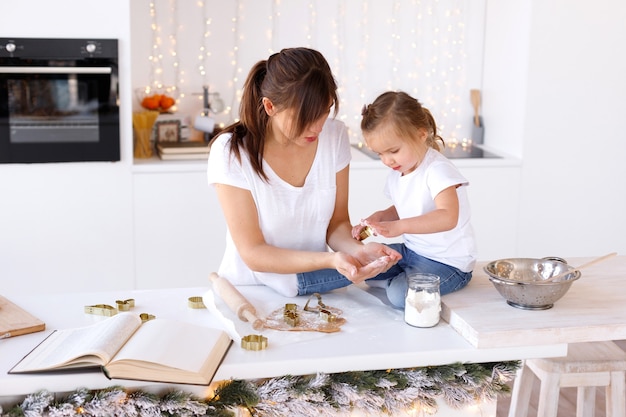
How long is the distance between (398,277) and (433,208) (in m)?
0.23

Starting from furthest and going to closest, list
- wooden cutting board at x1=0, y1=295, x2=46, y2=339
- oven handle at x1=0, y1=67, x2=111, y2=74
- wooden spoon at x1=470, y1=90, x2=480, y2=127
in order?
wooden spoon at x1=470, y1=90, x2=480, y2=127, oven handle at x1=0, y1=67, x2=111, y2=74, wooden cutting board at x1=0, y1=295, x2=46, y2=339

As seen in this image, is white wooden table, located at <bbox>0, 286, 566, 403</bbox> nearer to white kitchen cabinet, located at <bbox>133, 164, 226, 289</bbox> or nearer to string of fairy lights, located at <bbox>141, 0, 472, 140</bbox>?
white kitchen cabinet, located at <bbox>133, 164, 226, 289</bbox>

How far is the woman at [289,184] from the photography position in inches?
85.9

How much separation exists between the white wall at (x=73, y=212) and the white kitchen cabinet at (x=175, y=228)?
59mm

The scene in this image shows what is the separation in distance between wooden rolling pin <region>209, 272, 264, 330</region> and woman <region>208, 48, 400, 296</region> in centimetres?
11

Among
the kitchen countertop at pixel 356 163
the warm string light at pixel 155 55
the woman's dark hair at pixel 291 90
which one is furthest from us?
the warm string light at pixel 155 55

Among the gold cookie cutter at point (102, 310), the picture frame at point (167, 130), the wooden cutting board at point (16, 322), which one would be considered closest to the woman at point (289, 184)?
the gold cookie cutter at point (102, 310)

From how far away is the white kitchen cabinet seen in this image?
362 cm

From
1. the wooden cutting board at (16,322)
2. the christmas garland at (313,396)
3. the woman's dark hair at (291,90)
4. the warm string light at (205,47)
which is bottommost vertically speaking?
the christmas garland at (313,396)

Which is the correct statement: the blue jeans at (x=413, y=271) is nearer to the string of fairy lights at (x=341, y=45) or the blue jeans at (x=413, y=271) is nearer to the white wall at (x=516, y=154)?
the white wall at (x=516, y=154)

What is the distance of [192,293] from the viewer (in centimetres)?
229

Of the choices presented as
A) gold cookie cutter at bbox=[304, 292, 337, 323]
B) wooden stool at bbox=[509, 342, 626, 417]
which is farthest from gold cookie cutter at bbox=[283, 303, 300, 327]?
wooden stool at bbox=[509, 342, 626, 417]

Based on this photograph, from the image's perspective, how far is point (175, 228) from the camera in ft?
12.0

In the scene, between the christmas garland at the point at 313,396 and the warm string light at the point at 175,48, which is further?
the warm string light at the point at 175,48
